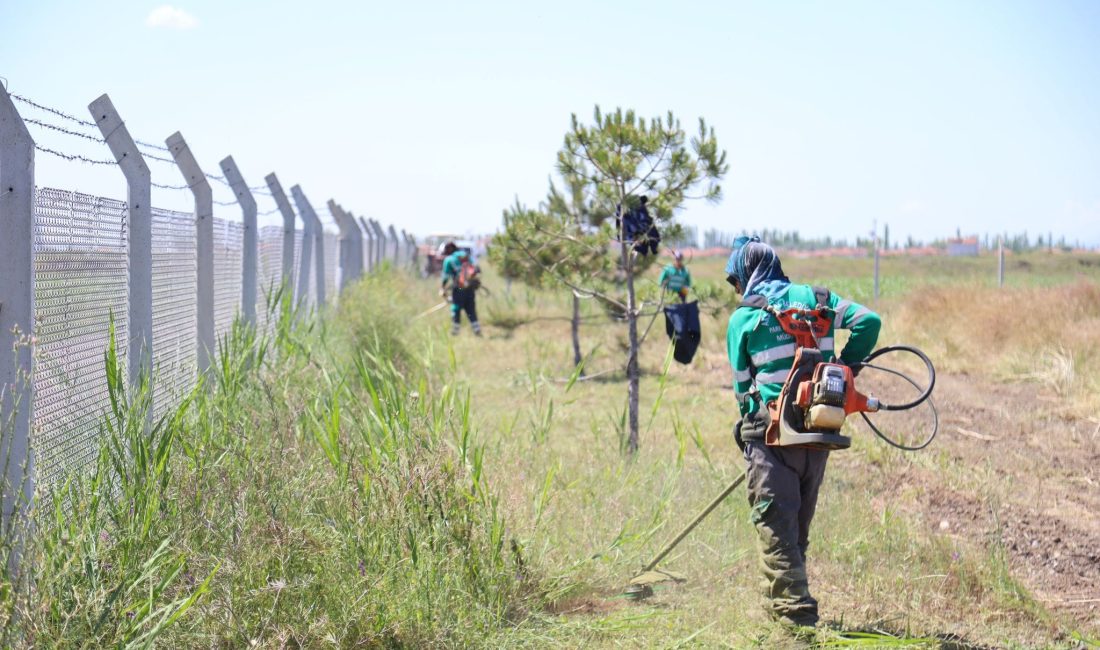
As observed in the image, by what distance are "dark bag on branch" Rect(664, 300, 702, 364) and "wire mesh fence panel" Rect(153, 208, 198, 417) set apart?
8.36ft

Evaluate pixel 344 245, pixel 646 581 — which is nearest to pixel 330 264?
pixel 344 245

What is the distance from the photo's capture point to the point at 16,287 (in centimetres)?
331

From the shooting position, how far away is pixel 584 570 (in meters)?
4.76

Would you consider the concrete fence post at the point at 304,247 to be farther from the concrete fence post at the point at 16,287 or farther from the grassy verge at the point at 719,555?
the concrete fence post at the point at 16,287

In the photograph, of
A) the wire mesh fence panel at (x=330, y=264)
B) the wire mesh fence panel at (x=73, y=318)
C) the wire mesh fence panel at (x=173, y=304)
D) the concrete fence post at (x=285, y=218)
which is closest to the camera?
the wire mesh fence panel at (x=73, y=318)

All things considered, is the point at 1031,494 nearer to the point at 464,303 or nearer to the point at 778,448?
the point at 778,448

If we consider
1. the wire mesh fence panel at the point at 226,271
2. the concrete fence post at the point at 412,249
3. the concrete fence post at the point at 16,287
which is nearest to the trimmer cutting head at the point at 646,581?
the concrete fence post at the point at 16,287

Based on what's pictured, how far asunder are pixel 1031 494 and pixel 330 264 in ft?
29.4

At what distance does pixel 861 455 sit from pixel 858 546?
2311mm

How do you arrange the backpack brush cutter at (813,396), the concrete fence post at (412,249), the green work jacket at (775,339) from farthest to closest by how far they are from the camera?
the concrete fence post at (412,249), the green work jacket at (775,339), the backpack brush cutter at (813,396)

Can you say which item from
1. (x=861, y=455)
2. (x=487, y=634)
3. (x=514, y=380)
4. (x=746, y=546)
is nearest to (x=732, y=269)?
(x=746, y=546)

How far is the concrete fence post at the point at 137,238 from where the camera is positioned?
176 inches

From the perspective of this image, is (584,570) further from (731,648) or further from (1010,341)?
(1010,341)

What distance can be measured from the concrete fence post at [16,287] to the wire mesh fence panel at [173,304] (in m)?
1.35
